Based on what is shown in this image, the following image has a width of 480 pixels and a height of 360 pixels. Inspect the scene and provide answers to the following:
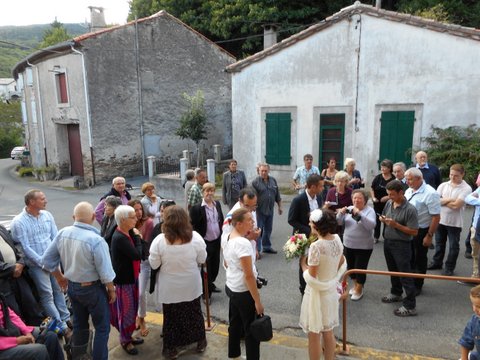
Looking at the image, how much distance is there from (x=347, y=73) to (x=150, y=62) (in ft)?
34.9

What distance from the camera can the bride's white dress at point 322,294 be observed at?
3.43 metres

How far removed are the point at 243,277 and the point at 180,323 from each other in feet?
3.35

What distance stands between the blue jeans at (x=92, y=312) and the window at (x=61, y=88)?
16983 mm

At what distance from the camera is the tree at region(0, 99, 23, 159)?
34.9 m

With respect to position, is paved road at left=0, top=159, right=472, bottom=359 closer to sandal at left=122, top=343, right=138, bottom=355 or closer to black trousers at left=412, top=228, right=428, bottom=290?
black trousers at left=412, top=228, right=428, bottom=290

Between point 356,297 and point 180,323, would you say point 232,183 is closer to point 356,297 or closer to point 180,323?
point 356,297

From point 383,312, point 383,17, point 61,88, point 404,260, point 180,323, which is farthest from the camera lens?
point 61,88

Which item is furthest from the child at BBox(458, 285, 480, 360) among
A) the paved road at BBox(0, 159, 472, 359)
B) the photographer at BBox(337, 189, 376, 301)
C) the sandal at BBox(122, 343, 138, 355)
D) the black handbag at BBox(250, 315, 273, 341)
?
the sandal at BBox(122, 343, 138, 355)

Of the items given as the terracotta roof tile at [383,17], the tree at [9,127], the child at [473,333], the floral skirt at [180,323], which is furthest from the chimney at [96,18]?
the child at [473,333]

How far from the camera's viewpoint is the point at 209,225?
18.0 ft

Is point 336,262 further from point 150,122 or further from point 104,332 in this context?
point 150,122

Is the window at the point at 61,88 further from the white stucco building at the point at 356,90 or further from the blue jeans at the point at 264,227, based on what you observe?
the blue jeans at the point at 264,227

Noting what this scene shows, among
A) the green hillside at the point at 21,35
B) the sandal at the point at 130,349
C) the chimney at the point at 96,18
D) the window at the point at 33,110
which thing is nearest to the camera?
the sandal at the point at 130,349

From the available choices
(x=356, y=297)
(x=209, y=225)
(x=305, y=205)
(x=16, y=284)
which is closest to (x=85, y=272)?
(x=16, y=284)
